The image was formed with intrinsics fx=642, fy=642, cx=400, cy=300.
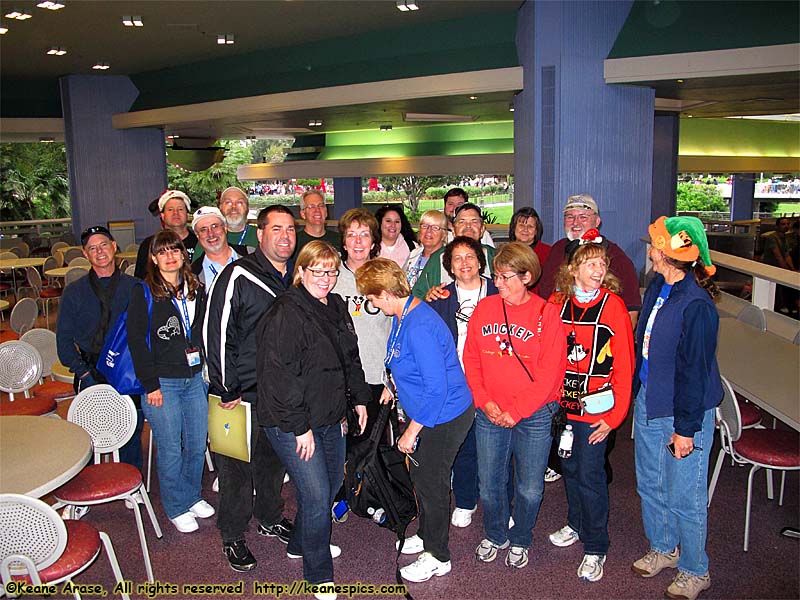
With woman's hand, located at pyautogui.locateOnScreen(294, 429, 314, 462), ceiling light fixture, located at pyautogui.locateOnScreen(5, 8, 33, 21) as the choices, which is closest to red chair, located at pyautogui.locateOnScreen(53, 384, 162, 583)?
woman's hand, located at pyautogui.locateOnScreen(294, 429, 314, 462)

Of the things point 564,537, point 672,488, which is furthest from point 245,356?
point 672,488

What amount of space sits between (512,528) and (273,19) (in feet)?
25.8

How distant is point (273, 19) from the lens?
8859 millimetres

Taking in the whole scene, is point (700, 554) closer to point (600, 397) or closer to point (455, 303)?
point (600, 397)

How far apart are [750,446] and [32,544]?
134 inches

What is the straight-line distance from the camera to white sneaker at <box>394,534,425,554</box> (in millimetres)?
3389

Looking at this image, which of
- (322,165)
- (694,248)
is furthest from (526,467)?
(322,165)

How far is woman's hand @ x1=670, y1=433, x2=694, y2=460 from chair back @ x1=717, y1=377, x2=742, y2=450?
0.69 meters

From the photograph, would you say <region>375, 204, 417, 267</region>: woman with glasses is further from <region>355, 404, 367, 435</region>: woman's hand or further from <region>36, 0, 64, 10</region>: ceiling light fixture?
<region>36, 0, 64, 10</region>: ceiling light fixture

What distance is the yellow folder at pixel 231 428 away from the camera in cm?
315

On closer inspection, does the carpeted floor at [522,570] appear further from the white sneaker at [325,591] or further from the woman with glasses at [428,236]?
the woman with glasses at [428,236]

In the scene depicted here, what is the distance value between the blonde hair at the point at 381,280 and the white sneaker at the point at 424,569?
1352 millimetres

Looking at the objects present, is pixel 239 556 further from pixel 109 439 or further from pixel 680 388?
pixel 680 388

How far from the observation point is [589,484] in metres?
3.07
